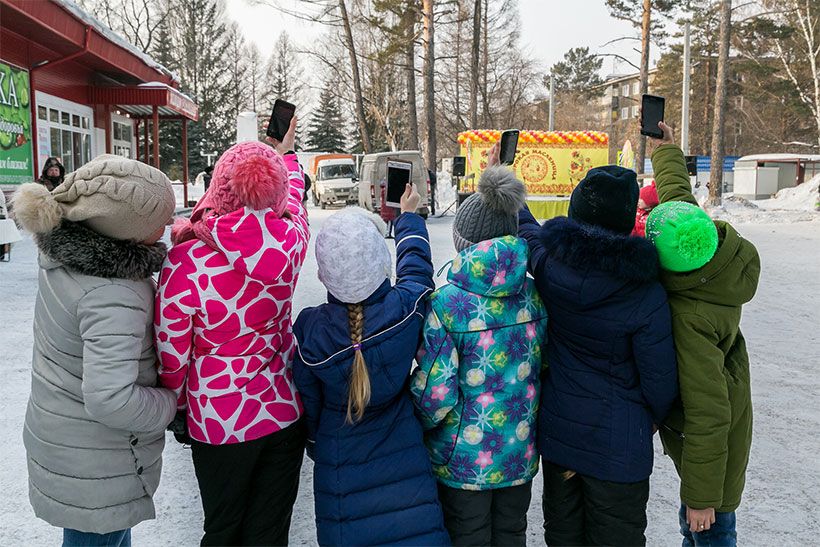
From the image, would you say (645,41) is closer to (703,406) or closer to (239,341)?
(703,406)

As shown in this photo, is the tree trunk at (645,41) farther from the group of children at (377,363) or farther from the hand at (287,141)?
the group of children at (377,363)

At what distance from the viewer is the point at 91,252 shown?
6.41ft

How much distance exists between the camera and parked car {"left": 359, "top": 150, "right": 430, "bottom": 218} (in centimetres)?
1906

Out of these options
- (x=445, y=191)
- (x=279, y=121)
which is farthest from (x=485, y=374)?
(x=445, y=191)

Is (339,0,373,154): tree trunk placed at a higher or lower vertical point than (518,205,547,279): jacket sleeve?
higher

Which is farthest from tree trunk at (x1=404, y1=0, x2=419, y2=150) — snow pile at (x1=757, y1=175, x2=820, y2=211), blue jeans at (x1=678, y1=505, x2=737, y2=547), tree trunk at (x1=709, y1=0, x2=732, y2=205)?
blue jeans at (x1=678, y1=505, x2=737, y2=547)

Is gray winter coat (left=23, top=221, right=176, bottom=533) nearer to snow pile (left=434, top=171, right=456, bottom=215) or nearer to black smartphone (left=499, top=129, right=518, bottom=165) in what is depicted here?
black smartphone (left=499, top=129, right=518, bottom=165)

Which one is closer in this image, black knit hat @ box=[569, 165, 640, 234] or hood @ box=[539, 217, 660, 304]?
hood @ box=[539, 217, 660, 304]

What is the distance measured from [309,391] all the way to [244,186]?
2.34 feet

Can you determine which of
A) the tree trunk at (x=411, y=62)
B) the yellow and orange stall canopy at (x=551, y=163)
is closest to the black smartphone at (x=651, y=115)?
the yellow and orange stall canopy at (x=551, y=163)

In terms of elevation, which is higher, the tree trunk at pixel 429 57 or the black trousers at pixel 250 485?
the tree trunk at pixel 429 57

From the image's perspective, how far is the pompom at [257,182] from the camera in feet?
6.88

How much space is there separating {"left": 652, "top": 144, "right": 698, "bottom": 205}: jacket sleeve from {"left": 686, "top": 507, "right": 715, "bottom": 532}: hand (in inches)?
45.9

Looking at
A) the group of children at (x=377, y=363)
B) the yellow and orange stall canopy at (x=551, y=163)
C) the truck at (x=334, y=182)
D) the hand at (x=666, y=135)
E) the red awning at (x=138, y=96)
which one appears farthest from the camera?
the truck at (x=334, y=182)
